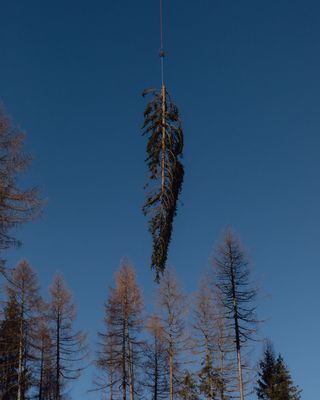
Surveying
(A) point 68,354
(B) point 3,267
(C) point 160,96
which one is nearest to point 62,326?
(A) point 68,354

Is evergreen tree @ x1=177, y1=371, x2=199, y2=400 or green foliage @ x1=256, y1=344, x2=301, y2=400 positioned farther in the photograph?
green foliage @ x1=256, y1=344, x2=301, y2=400

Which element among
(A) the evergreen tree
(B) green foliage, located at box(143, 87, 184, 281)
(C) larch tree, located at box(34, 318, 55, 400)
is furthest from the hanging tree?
(C) larch tree, located at box(34, 318, 55, 400)

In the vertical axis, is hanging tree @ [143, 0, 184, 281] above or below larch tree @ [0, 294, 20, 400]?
below

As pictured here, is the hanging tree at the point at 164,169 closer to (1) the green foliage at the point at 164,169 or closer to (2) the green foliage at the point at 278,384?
(1) the green foliage at the point at 164,169

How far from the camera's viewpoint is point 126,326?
3084 centimetres

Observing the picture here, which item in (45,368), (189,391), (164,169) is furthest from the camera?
(45,368)

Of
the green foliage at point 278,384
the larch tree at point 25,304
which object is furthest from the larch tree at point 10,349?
the green foliage at point 278,384

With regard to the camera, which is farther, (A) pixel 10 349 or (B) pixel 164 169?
(A) pixel 10 349

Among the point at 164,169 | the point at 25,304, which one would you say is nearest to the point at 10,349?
the point at 25,304

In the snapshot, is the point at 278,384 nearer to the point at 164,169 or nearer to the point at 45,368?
the point at 45,368

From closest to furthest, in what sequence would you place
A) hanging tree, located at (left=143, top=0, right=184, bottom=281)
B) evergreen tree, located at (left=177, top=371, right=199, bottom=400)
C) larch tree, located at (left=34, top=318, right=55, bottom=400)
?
1. hanging tree, located at (left=143, top=0, right=184, bottom=281)
2. evergreen tree, located at (left=177, top=371, right=199, bottom=400)
3. larch tree, located at (left=34, top=318, right=55, bottom=400)

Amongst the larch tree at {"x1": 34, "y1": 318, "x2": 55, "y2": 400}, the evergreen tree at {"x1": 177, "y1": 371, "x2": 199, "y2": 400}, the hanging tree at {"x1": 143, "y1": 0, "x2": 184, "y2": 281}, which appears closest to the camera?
the hanging tree at {"x1": 143, "y1": 0, "x2": 184, "y2": 281}

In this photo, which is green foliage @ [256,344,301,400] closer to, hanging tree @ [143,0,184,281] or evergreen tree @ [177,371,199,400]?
evergreen tree @ [177,371,199,400]

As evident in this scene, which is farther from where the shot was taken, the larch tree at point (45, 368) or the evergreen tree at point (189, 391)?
the larch tree at point (45, 368)
